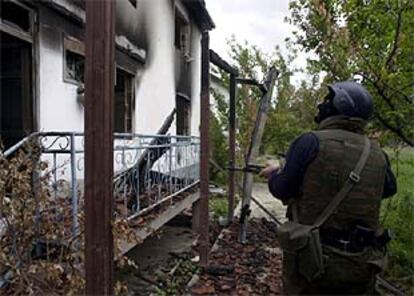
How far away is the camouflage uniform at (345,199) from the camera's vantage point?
2105 mm

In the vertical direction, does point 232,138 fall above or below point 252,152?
above

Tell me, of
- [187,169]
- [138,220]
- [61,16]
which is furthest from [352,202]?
[187,169]

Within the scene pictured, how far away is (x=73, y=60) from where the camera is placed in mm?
4805

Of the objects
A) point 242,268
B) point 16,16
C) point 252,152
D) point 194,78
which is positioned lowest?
point 242,268

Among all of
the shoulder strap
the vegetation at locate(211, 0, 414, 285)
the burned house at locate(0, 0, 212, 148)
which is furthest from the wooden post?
the vegetation at locate(211, 0, 414, 285)

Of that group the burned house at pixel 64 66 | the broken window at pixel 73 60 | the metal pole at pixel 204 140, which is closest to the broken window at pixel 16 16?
the burned house at pixel 64 66

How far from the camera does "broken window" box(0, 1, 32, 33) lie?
371 cm

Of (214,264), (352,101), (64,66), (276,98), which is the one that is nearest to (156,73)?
(64,66)

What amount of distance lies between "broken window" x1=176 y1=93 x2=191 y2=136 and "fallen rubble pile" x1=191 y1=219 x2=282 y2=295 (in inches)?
166

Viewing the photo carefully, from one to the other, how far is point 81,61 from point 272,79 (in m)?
2.61

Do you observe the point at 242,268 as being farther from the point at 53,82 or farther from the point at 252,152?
the point at 53,82

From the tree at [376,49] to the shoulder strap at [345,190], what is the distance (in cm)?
213

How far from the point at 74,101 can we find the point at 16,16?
110cm

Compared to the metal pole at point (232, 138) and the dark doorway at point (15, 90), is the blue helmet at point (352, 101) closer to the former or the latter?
the dark doorway at point (15, 90)
